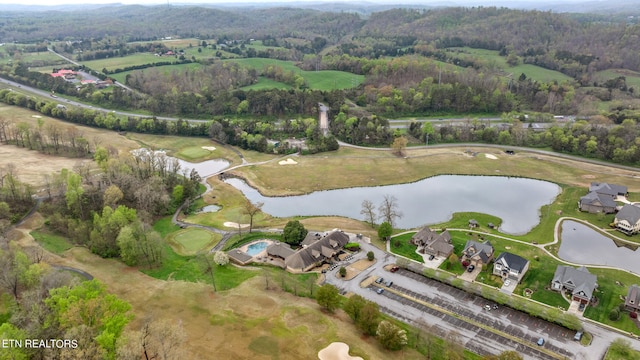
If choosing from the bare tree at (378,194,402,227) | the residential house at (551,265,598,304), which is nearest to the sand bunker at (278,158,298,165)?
the bare tree at (378,194,402,227)

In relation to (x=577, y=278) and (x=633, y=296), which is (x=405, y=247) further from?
(x=633, y=296)

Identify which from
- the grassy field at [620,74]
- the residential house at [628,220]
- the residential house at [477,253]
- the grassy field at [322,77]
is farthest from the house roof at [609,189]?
the grassy field at [620,74]

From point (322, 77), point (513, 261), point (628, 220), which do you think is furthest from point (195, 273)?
point (322, 77)

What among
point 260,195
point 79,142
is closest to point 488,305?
point 260,195

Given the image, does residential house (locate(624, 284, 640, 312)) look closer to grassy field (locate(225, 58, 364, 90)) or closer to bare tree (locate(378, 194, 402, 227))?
bare tree (locate(378, 194, 402, 227))

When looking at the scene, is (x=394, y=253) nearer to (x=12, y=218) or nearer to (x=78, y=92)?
(x=12, y=218)
